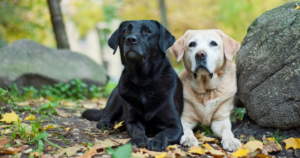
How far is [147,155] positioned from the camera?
7.25ft

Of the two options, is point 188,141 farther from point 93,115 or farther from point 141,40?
point 93,115

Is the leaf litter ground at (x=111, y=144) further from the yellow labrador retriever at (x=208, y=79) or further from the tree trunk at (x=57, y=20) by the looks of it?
the tree trunk at (x=57, y=20)

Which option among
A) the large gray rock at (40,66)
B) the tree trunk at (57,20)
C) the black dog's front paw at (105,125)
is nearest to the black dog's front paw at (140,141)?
the black dog's front paw at (105,125)

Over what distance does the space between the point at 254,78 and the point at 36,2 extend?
1120cm

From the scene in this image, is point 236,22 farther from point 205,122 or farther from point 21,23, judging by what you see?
point 205,122

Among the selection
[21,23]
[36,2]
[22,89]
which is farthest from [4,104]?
[21,23]

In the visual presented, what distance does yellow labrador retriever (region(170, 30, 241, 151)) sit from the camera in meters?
3.01

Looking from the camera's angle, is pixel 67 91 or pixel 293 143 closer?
pixel 293 143

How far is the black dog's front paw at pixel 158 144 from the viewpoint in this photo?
7.96 ft

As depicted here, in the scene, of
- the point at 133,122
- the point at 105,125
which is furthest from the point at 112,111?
the point at 133,122

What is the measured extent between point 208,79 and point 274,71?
77 centimetres

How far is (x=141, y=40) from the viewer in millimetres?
2914

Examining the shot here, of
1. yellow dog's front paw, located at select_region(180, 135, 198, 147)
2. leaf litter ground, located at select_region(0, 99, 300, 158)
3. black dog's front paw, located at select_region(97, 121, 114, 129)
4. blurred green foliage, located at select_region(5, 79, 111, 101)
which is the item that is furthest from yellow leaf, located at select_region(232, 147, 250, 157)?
blurred green foliage, located at select_region(5, 79, 111, 101)

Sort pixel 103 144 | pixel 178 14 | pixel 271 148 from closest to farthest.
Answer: pixel 103 144
pixel 271 148
pixel 178 14
